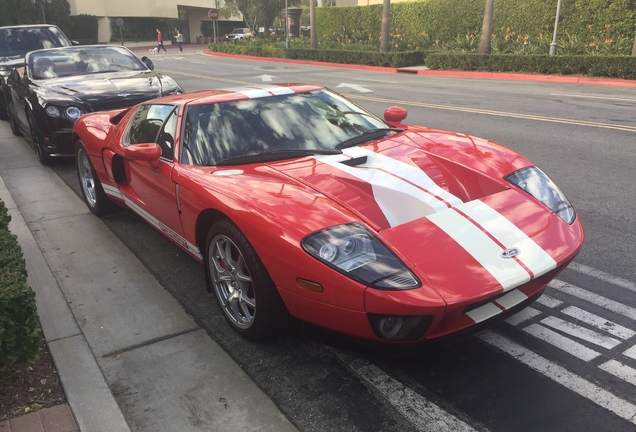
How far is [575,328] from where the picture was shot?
10.5 ft

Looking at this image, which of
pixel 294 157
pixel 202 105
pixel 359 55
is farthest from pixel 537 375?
pixel 359 55

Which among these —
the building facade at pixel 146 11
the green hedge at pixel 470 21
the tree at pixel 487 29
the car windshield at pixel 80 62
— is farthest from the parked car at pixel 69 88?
the building facade at pixel 146 11

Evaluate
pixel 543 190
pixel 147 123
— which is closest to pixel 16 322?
pixel 147 123

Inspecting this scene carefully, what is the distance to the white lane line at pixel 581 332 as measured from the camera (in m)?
3.03

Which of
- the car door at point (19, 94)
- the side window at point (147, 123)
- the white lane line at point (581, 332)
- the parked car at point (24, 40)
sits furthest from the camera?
the parked car at point (24, 40)

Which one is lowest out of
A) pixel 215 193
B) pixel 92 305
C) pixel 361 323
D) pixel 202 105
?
pixel 92 305

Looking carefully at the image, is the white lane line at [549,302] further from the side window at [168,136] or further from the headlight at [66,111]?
the headlight at [66,111]

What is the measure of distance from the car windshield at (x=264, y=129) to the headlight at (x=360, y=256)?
1.08m

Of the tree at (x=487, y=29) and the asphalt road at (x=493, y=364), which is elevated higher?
the tree at (x=487, y=29)

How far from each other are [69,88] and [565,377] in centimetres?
704

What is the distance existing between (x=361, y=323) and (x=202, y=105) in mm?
2145

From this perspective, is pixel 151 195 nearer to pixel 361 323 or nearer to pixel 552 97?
pixel 361 323

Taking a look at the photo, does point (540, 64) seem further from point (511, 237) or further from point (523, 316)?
point (511, 237)

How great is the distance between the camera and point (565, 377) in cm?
276
